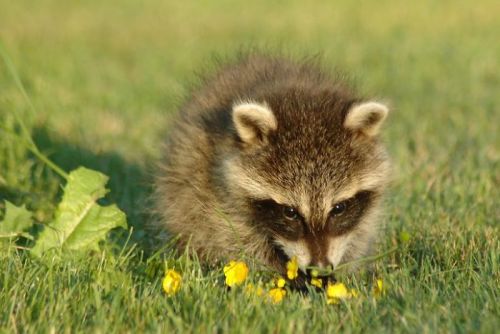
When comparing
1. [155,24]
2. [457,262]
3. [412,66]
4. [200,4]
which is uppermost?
[200,4]

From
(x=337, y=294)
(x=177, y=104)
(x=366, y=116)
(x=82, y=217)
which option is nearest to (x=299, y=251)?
(x=337, y=294)

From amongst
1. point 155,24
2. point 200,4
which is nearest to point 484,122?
point 155,24

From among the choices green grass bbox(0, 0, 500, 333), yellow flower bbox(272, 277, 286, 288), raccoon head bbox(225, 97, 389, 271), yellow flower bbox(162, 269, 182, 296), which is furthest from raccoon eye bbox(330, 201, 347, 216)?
yellow flower bbox(162, 269, 182, 296)

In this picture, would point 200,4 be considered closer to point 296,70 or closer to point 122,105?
point 122,105

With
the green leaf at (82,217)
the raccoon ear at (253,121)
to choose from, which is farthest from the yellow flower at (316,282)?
the green leaf at (82,217)

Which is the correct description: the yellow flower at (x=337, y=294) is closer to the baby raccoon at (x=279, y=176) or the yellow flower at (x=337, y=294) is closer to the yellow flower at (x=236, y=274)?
the baby raccoon at (x=279, y=176)

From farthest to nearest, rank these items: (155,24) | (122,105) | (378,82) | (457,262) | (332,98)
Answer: (155,24) < (378,82) < (122,105) < (332,98) < (457,262)

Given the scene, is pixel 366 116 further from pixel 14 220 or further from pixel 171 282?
pixel 14 220

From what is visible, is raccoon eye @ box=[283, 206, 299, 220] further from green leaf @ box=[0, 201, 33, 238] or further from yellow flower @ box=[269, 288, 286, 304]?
green leaf @ box=[0, 201, 33, 238]
